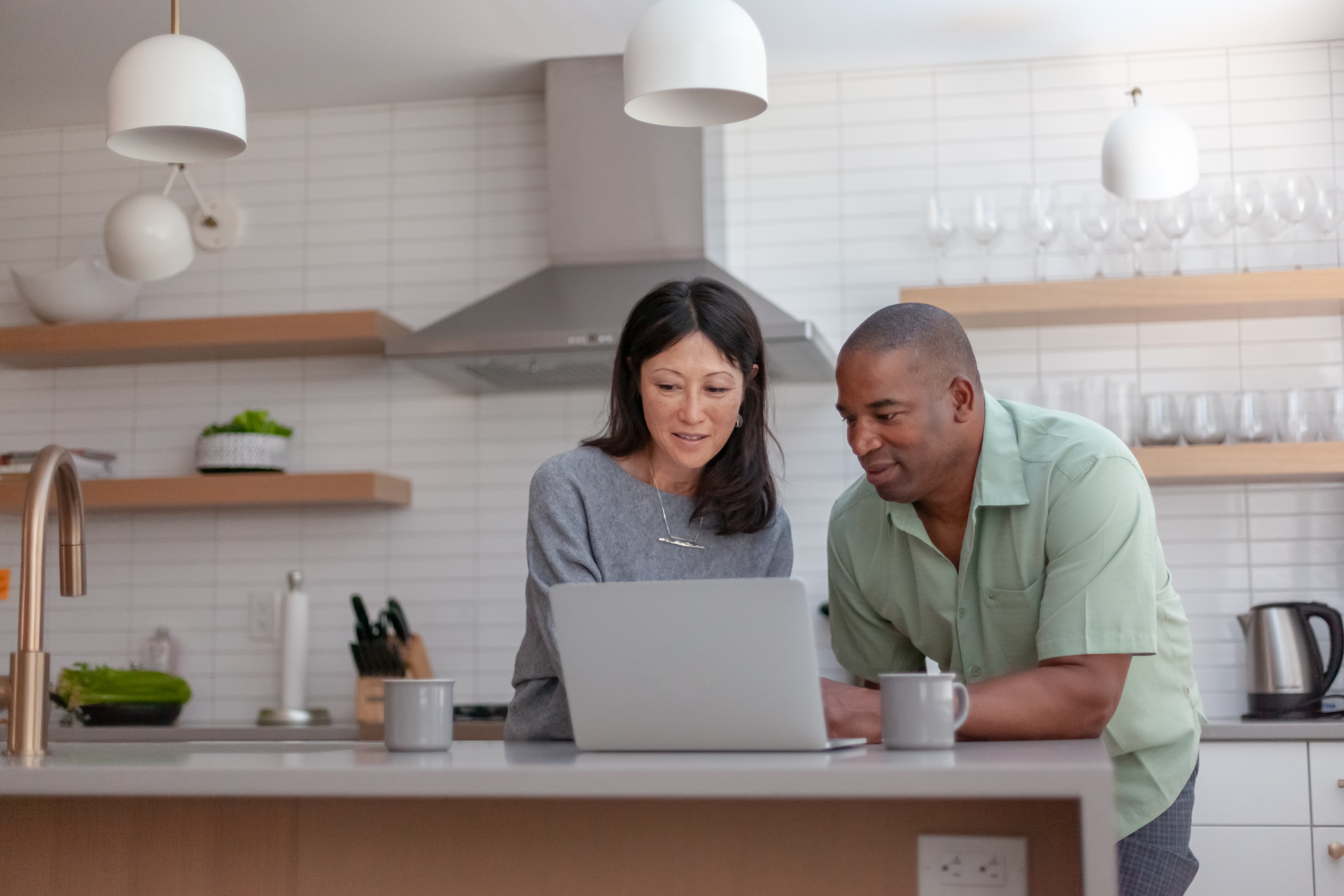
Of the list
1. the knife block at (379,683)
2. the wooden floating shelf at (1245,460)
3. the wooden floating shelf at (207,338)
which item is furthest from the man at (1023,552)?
the wooden floating shelf at (207,338)

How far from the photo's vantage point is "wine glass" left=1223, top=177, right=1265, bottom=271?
3.33m

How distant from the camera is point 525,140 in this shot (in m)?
3.95

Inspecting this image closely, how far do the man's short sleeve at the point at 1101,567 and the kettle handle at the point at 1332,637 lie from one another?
1.73m

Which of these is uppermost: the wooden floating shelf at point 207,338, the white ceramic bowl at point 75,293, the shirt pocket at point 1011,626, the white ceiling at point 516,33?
the white ceiling at point 516,33

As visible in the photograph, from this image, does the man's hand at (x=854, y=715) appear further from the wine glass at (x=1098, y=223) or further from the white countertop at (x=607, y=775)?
the wine glass at (x=1098, y=223)

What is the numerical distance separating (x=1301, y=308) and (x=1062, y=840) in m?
2.70

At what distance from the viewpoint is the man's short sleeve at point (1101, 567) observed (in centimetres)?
155

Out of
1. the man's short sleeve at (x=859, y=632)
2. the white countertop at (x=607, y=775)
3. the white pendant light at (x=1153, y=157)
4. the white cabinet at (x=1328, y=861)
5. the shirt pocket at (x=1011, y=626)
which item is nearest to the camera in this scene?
the white countertop at (x=607, y=775)

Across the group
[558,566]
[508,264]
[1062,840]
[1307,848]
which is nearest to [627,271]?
[508,264]

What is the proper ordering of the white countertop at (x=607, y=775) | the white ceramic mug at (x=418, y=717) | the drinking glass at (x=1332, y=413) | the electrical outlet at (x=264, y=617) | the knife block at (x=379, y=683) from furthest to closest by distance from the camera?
1. the electrical outlet at (x=264, y=617)
2. the knife block at (x=379, y=683)
3. the drinking glass at (x=1332, y=413)
4. the white ceramic mug at (x=418, y=717)
5. the white countertop at (x=607, y=775)

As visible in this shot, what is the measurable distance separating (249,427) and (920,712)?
9.58 ft

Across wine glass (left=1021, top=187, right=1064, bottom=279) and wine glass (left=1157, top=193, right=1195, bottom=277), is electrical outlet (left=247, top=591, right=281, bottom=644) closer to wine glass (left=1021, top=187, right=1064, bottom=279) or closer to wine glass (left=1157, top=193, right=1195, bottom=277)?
wine glass (left=1021, top=187, right=1064, bottom=279)

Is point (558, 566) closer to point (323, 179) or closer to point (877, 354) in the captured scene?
point (877, 354)

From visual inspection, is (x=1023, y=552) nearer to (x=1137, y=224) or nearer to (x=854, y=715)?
(x=854, y=715)
